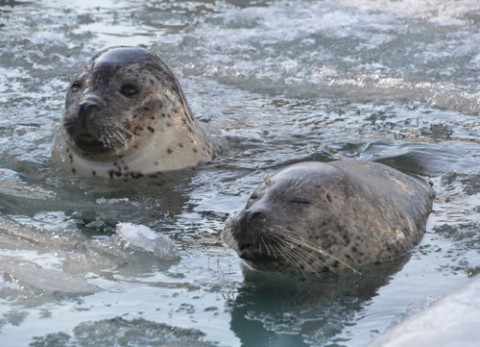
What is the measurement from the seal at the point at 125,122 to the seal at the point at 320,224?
140 cm

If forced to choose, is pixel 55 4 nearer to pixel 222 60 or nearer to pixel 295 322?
pixel 222 60

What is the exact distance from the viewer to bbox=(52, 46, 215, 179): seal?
599cm

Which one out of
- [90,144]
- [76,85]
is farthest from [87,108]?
[76,85]

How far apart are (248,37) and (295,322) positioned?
556 cm

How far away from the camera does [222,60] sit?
28.5 feet

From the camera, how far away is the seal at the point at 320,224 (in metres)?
4.48

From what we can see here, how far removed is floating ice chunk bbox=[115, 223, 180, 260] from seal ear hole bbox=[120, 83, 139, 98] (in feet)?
4.56

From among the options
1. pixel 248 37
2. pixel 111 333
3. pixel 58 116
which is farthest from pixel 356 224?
pixel 248 37

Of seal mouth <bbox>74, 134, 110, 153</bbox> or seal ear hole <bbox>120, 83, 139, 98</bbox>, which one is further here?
seal ear hole <bbox>120, 83, 139, 98</bbox>

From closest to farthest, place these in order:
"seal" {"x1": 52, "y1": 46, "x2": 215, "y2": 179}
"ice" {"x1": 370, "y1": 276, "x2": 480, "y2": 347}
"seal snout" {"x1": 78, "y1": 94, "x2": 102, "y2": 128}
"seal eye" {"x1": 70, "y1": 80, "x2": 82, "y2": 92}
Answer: "ice" {"x1": 370, "y1": 276, "x2": 480, "y2": 347}, "seal snout" {"x1": 78, "y1": 94, "x2": 102, "y2": 128}, "seal" {"x1": 52, "y1": 46, "x2": 215, "y2": 179}, "seal eye" {"x1": 70, "y1": 80, "x2": 82, "y2": 92}

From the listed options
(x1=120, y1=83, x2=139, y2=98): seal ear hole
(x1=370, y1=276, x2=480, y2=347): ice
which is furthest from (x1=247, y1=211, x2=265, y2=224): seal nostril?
(x1=120, y1=83, x2=139, y2=98): seal ear hole

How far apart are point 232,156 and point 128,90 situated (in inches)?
30.8

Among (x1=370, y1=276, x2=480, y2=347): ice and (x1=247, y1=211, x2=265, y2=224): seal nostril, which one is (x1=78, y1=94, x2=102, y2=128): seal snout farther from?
(x1=370, y1=276, x2=480, y2=347): ice

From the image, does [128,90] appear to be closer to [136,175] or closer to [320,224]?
[136,175]
